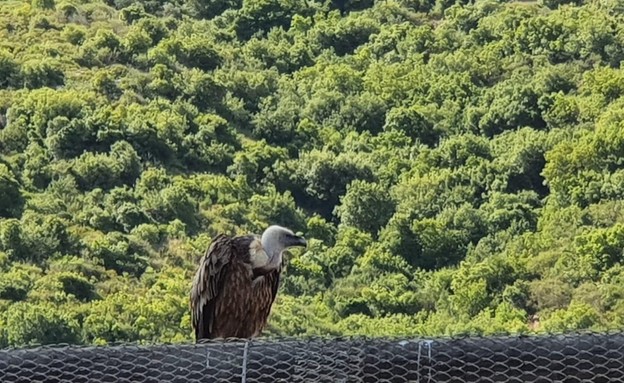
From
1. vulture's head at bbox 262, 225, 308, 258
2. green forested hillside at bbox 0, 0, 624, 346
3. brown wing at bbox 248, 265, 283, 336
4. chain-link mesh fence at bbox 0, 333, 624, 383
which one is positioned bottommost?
green forested hillside at bbox 0, 0, 624, 346

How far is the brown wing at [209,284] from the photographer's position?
664cm

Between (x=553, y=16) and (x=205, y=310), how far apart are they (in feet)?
148

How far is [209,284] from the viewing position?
22.0 ft

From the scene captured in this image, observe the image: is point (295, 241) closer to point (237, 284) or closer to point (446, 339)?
point (237, 284)

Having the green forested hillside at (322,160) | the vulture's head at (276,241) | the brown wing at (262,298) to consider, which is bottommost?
the green forested hillside at (322,160)

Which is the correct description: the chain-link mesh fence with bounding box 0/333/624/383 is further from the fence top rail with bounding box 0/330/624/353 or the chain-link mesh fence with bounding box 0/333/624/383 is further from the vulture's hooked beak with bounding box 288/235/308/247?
the vulture's hooked beak with bounding box 288/235/308/247

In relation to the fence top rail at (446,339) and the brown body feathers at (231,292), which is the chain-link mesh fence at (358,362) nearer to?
the fence top rail at (446,339)

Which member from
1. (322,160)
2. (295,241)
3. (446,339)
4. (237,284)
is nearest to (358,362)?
(446,339)

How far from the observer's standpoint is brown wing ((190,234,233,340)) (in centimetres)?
664

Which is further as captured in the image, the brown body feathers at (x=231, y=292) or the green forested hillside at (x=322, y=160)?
the green forested hillside at (x=322, y=160)

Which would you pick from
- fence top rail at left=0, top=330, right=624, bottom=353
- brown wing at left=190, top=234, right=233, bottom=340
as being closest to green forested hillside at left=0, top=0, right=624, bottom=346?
brown wing at left=190, top=234, right=233, bottom=340

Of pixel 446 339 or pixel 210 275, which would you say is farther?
pixel 210 275

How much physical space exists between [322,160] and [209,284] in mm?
35084

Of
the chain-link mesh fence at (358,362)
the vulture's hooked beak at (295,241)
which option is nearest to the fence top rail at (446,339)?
the chain-link mesh fence at (358,362)
